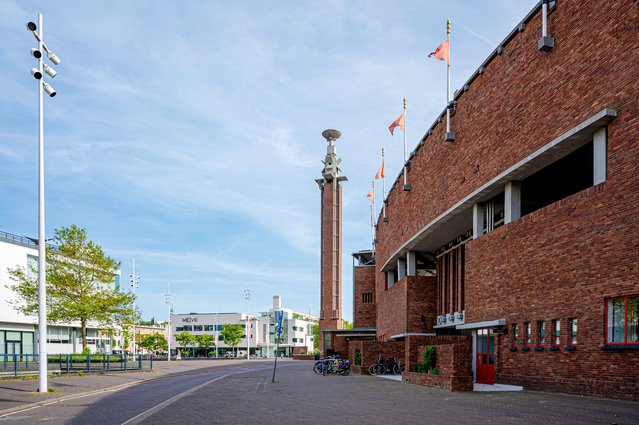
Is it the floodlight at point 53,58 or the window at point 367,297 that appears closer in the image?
the floodlight at point 53,58

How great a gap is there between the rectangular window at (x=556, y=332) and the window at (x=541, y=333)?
487 mm

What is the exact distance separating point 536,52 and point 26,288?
37781 mm

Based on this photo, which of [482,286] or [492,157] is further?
[482,286]

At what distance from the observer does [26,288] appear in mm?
41562

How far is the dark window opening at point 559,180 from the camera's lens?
850 inches

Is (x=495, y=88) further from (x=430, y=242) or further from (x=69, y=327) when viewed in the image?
(x=69, y=327)

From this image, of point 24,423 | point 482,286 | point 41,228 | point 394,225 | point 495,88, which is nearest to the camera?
point 24,423

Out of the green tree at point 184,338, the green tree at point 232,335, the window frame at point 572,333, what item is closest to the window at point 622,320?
the window frame at point 572,333

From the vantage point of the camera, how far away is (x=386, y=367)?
30922 mm

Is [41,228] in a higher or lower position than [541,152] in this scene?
lower

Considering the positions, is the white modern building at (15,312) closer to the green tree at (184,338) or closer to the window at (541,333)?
the window at (541,333)

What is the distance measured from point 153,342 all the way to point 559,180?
10003cm

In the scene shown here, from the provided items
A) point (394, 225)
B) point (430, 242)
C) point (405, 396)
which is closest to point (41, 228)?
point (405, 396)

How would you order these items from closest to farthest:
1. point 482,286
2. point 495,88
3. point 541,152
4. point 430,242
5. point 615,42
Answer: point 615,42 → point 541,152 → point 495,88 → point 482,286 → point 430,242
